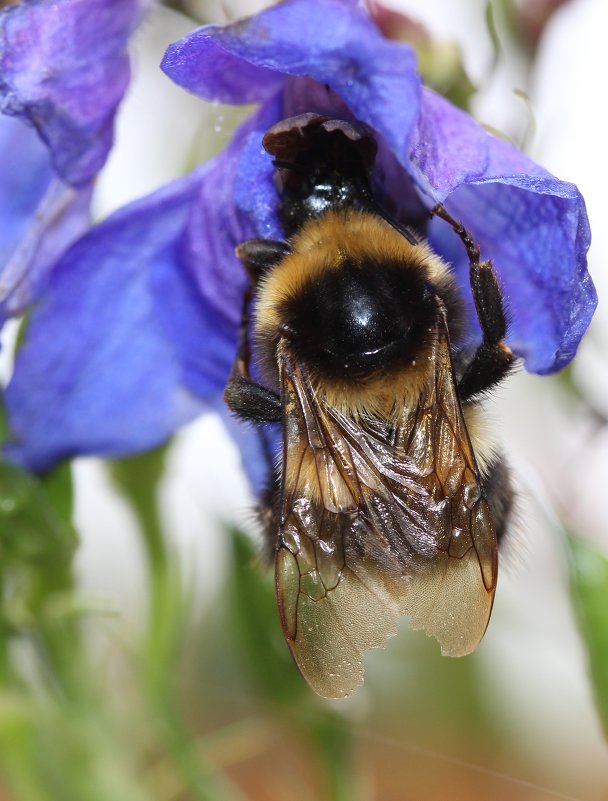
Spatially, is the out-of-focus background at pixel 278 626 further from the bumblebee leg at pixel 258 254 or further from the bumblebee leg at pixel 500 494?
the bumblebee leg at pixel 258 254

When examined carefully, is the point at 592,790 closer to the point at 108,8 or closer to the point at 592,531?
the point at 592,531

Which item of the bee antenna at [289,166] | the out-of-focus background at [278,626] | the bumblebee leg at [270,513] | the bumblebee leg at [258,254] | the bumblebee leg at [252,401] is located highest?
the bee antenna at [289,166]

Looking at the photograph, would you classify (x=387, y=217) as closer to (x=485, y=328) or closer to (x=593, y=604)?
(x=485, y=328)

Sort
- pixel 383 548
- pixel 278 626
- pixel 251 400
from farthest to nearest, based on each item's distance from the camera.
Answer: pixel 278 626
pixel 251 400
pixel 383 548

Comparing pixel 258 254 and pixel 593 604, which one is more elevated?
pixel 258 254

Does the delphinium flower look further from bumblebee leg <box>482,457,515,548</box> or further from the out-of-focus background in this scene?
bumblebee leg <box>482,457,515,548</box>

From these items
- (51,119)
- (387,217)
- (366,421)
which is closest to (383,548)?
(366,421)

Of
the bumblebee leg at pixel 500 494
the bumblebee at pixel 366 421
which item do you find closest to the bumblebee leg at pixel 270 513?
the bumblebee at pixel 366 421
